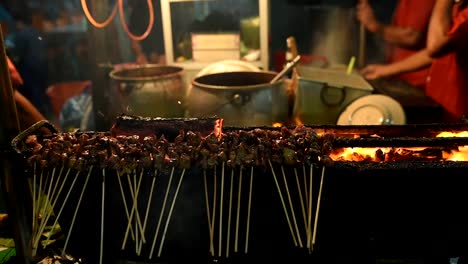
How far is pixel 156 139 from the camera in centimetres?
270

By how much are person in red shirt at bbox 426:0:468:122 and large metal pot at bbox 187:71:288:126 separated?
10.2 ft

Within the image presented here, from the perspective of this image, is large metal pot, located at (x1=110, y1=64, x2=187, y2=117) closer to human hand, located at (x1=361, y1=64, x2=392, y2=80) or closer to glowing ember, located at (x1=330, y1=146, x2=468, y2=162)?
glowing ember, located at (x1=330, y1=146, x2=468, y2=162)

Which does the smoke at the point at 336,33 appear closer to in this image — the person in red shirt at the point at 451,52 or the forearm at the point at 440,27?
the person in red shirt at the point at 451,52

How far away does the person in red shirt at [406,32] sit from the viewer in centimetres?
700

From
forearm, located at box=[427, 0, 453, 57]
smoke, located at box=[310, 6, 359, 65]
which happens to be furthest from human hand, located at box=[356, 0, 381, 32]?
forearm, located at box=[427, 0, 453, 57]

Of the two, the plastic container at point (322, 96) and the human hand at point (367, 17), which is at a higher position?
the human hand at point (367, 17)

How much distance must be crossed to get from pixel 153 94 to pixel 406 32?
5296 mm

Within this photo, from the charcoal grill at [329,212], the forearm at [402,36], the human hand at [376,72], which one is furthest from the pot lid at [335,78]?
the charcoal grill at [329,212]

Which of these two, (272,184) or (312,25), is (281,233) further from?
(312,25)

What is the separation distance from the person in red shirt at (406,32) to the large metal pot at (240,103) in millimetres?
3756

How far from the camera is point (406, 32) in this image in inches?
284

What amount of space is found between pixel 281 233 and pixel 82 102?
6443 millimetres

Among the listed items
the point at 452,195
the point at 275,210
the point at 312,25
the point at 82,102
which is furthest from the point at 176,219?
the point at 312,25

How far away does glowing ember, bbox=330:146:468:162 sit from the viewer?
2668mm
